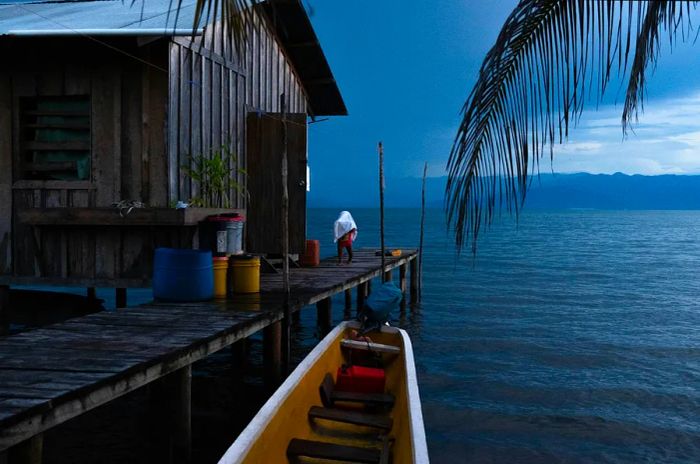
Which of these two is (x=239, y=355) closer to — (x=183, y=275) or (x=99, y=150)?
(x=183, y=275)

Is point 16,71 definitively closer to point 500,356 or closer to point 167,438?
point 167,438

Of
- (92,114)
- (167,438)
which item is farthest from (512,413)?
(92,114)

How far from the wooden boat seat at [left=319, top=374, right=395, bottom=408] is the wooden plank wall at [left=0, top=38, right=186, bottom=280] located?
3927 mm

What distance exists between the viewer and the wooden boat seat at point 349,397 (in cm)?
646

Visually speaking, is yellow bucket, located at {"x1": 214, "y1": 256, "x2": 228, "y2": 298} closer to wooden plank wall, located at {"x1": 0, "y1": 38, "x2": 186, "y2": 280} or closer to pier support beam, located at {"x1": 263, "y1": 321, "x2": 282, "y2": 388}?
pier support beam, located at {"x1": 263, "y1": 321, "x2": 282, "y2": 388}

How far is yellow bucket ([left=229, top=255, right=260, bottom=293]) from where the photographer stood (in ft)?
29.8

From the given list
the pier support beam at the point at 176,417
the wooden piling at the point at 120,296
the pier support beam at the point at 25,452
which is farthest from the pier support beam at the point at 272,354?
the wooden piling at the point at 120,296

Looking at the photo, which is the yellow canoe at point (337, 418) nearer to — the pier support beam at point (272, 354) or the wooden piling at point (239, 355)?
the pier support beam at point (272, 354)

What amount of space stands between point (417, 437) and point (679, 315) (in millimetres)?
18617

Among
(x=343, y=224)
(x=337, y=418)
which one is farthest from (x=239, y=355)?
(x=337, y=418)

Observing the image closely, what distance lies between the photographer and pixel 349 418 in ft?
19.7

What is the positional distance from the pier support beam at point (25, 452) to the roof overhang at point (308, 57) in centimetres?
924

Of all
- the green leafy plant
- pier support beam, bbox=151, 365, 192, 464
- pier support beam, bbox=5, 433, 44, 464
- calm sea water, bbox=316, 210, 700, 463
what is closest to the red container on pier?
calm sea water, bbox=316, 210, 700, 463

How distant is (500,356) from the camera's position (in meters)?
13.8
